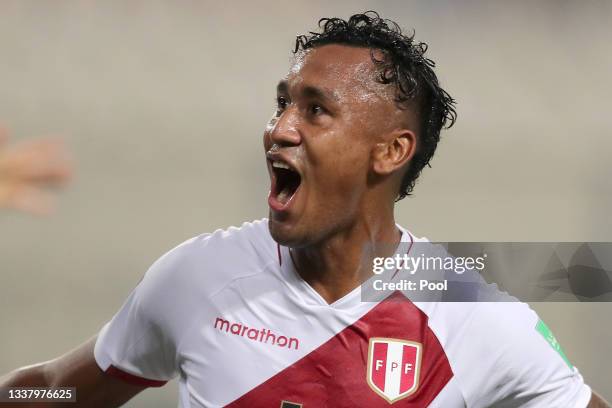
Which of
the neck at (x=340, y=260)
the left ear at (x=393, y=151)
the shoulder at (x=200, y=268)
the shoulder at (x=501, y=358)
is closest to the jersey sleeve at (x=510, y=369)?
the shoulder at (x=501, y=358)

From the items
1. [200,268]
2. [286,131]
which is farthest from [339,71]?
[200,268]

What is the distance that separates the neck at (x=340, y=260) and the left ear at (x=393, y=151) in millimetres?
119

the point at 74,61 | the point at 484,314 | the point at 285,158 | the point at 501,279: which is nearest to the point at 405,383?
the point at 484,314

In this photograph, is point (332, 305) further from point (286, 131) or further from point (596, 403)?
point (596, 403)

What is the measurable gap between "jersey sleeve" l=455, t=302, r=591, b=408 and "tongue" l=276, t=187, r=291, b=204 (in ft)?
1.51

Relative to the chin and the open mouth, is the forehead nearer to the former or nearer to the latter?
the open mouth

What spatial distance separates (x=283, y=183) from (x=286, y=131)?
0.13 m

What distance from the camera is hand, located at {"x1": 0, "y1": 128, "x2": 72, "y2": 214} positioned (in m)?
1.05

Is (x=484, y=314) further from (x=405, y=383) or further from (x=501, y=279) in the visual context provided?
(x=501, y=279)

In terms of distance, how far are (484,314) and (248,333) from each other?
0.49 meters

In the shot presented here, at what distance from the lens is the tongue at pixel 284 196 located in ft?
6.33

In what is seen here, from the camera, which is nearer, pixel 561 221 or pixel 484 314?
pixel 484 314

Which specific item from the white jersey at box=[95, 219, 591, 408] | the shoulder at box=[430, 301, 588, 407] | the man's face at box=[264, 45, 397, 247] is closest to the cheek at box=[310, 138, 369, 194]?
the man's face at box=[264, 45, 397, 247]

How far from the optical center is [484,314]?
77.7 inches
